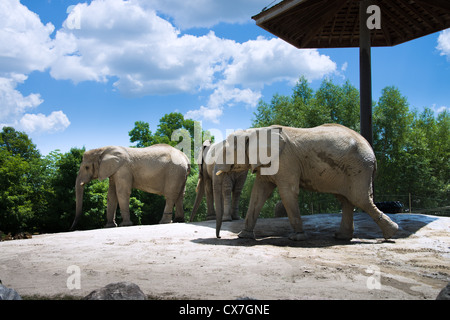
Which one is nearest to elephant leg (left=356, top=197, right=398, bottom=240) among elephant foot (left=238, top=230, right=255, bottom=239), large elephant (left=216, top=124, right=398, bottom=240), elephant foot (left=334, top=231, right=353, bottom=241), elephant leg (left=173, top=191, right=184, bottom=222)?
large elephant (left=216, top=124, right=398, bottom=240)

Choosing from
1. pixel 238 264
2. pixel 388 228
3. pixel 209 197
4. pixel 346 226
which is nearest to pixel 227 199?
pixel 209 197

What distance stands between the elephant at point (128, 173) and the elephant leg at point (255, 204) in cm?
646

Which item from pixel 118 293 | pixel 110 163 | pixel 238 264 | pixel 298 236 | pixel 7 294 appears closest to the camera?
pixel 118 293

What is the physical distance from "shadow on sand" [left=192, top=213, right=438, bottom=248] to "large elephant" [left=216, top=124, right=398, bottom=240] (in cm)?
37

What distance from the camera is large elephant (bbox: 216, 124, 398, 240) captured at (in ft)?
32.8

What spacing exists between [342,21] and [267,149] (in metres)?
10.3

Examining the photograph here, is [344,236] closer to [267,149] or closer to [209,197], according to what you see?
[267,149]

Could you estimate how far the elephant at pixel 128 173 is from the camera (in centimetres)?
1575

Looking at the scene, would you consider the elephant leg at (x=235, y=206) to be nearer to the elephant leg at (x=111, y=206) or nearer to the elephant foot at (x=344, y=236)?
the elephant leg at (x=111, y=206)

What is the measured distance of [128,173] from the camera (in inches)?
625

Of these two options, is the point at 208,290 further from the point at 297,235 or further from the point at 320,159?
the point at 320,159

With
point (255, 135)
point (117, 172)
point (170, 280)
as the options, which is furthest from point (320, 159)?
point (117, 172)
